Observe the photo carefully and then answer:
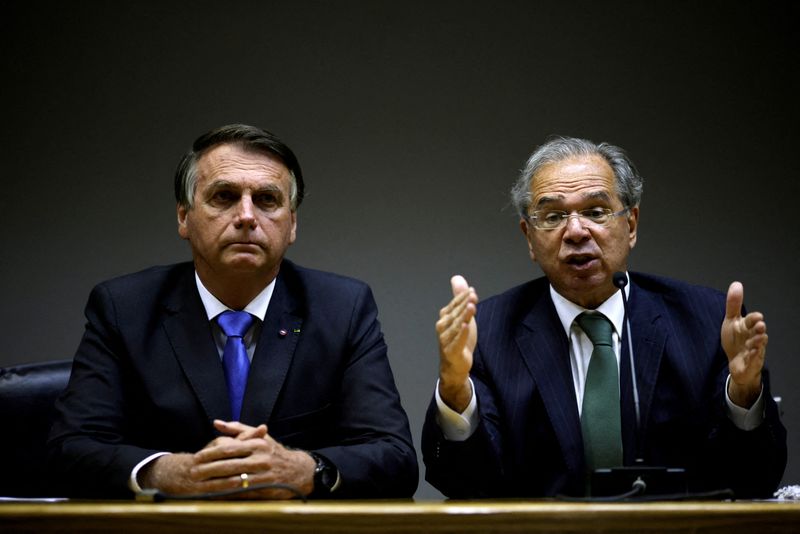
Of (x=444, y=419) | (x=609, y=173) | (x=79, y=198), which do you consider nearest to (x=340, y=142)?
(x=79, y=198)

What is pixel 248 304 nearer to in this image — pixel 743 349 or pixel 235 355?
pixel 235 355

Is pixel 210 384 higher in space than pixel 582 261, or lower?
lower

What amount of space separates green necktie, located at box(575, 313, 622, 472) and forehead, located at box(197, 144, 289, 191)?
1.04 m

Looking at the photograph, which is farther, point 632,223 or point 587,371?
point 632,223

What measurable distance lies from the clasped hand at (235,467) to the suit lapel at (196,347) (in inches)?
11.9

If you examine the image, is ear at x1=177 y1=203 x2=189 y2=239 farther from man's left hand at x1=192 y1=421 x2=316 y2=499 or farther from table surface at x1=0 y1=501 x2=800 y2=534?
table surface at x1=0 y1=501 x2=800 y2=534

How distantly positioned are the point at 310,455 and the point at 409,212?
1.72m

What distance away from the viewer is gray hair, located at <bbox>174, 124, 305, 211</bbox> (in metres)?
2.54

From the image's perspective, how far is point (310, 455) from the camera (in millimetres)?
2039

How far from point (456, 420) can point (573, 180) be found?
2.80 feet

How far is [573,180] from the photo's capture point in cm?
263

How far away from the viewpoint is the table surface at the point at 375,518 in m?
1.36

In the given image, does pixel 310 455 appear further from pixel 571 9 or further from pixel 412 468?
pixel 571 9

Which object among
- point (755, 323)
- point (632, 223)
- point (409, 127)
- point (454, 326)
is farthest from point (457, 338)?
point (409, 127)
